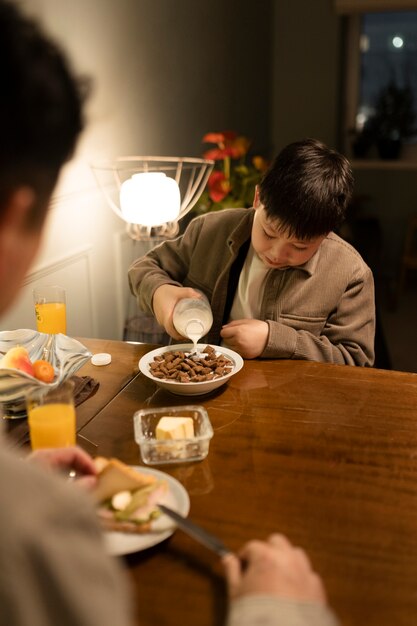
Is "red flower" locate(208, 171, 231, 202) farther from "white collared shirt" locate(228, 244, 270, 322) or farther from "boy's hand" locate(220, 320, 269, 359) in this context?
"boy's hand" locate(220, 320, 269, 359)

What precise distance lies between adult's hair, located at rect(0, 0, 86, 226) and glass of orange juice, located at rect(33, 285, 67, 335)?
112 centimetres

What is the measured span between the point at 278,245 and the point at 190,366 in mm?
415

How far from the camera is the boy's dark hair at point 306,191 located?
147 cm

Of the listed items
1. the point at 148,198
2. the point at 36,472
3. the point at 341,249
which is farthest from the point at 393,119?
the point at 36,472

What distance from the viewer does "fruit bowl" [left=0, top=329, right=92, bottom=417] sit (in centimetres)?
123

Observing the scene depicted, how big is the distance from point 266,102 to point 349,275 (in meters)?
4.07

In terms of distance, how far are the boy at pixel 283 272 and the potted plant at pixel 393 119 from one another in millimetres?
3962

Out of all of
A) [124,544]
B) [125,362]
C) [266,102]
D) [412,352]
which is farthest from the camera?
[266,102]

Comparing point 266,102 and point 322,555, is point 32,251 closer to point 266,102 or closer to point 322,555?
point 322,555

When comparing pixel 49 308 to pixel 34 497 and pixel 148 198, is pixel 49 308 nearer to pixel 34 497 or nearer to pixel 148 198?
pixel 148 198

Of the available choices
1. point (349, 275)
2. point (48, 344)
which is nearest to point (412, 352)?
point (349, 275)

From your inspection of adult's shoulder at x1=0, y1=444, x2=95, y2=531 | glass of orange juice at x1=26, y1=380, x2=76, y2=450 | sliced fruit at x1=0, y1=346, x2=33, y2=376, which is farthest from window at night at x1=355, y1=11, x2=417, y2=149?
adult's shoulder at x1=0, y1=444, x2=95, y2=531

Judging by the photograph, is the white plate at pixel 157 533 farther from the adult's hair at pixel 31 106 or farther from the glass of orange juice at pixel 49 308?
the glass of orange juice at pixel 49 308

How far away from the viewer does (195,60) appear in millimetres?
3650
